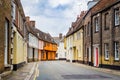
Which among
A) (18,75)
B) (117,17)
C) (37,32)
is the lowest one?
(18,75)

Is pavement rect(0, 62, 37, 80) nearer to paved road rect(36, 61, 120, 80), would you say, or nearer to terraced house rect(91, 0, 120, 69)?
paved road rect(36, 61, 120, 80)

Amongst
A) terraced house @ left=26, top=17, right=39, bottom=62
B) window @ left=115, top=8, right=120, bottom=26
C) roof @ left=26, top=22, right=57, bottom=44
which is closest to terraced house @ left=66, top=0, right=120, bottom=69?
window @ left=115, top=8, right=120, bottom=26

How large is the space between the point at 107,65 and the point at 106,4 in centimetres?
697

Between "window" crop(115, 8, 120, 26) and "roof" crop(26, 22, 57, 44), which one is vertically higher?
"roof" crop(26, 22, 57, 44)

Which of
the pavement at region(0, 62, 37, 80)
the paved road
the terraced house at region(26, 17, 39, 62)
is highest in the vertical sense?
the terraced house at region(26, 17, 39, 62)

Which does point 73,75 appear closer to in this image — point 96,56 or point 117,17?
point 117,17

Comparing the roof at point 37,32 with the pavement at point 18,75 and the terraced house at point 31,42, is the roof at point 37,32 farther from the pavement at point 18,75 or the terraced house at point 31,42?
the pavement at point 18,75

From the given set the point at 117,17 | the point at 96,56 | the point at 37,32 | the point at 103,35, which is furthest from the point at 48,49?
the point at 117,17

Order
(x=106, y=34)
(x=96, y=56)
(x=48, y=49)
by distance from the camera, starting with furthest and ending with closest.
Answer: (x=48, y=49), (x=96, y=56), (x=106, y=34)

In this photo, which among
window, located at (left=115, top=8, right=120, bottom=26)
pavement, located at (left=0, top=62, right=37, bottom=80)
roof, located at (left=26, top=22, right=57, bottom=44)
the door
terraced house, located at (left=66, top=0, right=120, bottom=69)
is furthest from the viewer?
roof, located at (left=26, top=22, right=57, bottom=44)

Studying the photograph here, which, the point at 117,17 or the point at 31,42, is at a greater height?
the point at 117,17

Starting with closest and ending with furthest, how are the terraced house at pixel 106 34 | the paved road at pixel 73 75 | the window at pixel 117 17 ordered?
the paved road at pixel 73 75, the window at pixel 117 17, the terraced house at pixel 106 34

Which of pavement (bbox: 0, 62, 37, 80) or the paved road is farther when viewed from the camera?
the paved road

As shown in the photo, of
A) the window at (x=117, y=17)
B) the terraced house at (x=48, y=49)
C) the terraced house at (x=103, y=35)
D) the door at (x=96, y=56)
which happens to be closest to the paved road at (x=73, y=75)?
the terraced house at (x=103, y=35)
